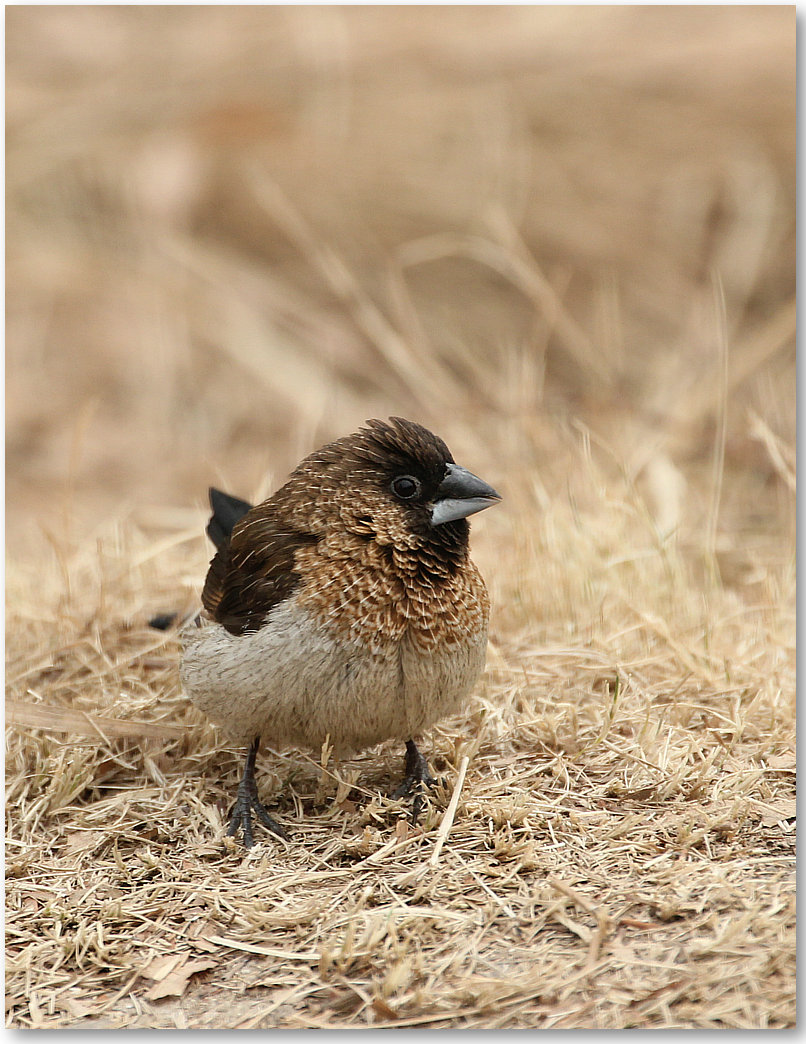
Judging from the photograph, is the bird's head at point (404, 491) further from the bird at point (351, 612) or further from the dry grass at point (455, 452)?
the dry grass at point (455, 452)

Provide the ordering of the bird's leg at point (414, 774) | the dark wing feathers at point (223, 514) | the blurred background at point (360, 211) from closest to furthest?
the bird's leg at point (414, 774)
the dark wing feathers at point (223, 514)
the blurred background at point (360, 211)

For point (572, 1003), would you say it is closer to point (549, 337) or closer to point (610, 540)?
point (610, 540)

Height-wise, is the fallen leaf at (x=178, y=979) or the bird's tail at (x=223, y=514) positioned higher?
the bird's tail at (x=223, y=514)

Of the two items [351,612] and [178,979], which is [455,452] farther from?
[178,979]

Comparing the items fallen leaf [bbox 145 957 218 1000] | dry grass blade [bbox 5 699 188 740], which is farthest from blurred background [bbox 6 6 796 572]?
fallen leaf [bbox 145 957 218 1000]

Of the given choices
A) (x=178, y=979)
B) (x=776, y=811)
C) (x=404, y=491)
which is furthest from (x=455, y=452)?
(x=178, y=979)

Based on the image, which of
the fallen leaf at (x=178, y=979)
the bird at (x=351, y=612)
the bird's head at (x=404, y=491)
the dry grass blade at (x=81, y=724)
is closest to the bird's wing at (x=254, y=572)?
the bird at (x=351, y=612)
